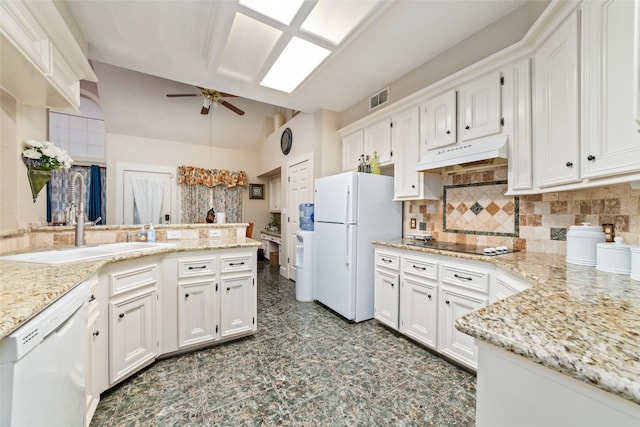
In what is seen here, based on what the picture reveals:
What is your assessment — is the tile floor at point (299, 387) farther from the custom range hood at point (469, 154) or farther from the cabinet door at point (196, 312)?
the custom range hood at point (469, 154)

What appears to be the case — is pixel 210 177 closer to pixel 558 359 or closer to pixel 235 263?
A: pixel 235 263

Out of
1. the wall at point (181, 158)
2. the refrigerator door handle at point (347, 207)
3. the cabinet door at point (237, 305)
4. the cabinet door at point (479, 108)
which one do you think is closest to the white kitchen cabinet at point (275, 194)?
the wall at point (181, 158)

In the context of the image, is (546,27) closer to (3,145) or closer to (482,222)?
(482,222)

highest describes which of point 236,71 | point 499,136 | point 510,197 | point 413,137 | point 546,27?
point 236,71

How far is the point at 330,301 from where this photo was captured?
3.07 metres

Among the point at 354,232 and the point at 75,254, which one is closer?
the point at 75,254

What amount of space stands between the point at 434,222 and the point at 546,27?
1729 millimetres

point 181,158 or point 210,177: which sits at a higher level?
Answer: point 181,158

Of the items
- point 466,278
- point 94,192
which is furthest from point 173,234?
point 94,192

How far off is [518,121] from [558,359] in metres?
1.93

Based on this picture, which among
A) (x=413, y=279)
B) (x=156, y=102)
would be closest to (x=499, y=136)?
(x=413, y=279)

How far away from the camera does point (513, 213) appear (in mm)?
2143

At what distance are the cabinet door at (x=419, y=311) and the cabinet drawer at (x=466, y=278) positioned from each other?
0.16 meters

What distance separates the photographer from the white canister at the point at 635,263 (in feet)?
3.76
